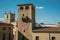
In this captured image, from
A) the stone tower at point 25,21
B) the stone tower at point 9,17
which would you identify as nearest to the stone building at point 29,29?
the stone tower at point 25,21

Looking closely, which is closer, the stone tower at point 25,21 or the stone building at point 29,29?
the stone building at point 29,29

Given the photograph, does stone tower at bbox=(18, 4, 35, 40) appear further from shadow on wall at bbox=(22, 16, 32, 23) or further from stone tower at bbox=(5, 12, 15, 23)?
stone tower at bbox=(5, 12, 15, 23)

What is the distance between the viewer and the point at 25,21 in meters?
31.4

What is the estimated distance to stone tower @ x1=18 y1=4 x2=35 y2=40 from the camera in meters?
30.8

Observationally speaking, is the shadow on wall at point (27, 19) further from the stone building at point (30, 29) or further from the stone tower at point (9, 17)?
the stone tower at point (9, 17)

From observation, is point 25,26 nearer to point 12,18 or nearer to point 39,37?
point 39,37

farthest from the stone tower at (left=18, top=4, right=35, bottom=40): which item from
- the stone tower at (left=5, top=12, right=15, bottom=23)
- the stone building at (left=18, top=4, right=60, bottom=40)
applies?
the stone tower at (left=5, top=12, right=15, bottom=23)

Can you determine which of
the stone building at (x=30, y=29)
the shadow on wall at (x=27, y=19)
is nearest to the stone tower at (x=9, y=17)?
the stone building at (x=30, y=29)

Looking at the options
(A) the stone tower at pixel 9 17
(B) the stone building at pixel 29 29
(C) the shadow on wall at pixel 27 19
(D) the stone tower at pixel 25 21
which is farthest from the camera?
(A) the stone tower at pixel 9 17

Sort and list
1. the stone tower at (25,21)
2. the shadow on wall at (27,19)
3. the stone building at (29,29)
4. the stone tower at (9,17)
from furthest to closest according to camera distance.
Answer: the stone tower at (9,17) < the shadow on wall at (27,19) < the stone tower at (25,21) < the stone building at (29,29)

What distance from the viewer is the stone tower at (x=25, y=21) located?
3083cm

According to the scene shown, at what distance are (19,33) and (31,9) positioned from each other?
5982 mm

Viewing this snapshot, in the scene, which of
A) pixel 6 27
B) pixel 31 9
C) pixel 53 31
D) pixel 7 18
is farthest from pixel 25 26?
pixel 7 18

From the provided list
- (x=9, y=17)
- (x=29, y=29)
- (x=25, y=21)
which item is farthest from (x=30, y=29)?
(x=9, y=17)
